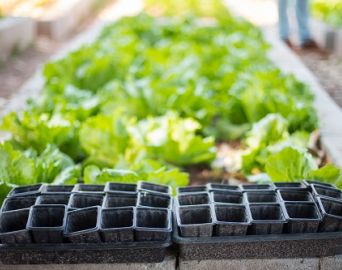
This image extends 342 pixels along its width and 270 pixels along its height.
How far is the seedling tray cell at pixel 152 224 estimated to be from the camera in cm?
174

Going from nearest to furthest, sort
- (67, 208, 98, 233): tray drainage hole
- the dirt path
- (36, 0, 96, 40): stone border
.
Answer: (67, 208, 98, 233): tray drainage hole
the dirt path
(36, 0, 96, 40): stone border

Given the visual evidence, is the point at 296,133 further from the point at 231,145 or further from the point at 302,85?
the point at 302,85

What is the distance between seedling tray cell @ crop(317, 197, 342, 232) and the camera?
1792 mm

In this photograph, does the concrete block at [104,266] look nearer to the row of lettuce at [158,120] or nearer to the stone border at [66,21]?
the row of lettuce at [158,120]

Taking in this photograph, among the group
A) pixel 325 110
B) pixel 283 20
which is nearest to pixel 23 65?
pixel 283 20

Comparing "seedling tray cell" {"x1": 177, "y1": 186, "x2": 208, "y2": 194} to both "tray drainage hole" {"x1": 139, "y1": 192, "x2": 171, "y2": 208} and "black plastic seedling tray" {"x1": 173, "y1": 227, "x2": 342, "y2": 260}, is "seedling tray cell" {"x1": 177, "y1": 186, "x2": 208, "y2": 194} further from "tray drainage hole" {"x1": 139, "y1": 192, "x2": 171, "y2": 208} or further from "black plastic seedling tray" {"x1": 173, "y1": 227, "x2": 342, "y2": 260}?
"black plastic seedling tray" {"x1": 173, "y1": 227, "x2": 342, "y2": 260}

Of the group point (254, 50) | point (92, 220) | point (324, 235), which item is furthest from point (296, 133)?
point (254, 50)

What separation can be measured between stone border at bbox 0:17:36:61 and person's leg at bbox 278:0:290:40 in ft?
11.1

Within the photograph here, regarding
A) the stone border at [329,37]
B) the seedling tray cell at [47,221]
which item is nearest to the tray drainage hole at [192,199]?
the seedling tray cell at [47,221]

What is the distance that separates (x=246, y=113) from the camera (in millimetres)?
3398

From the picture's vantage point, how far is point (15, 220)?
1859 millimetres

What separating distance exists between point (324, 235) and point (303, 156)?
530mm

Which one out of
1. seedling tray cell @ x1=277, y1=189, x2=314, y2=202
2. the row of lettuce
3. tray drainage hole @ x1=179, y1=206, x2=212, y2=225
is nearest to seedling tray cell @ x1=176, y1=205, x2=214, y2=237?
tray drainage hole @ x1=179, y1=206, x2=212, y2=225

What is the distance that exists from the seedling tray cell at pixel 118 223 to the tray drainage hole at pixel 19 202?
1.03 ft
